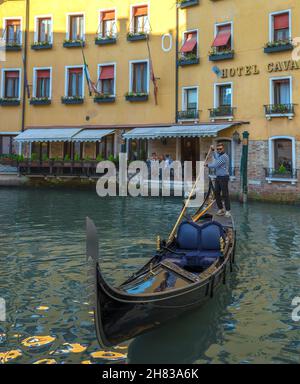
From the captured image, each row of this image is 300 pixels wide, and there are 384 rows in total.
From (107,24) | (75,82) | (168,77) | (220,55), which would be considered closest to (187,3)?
(220,55)

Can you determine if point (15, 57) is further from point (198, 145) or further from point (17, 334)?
point (17, 334)

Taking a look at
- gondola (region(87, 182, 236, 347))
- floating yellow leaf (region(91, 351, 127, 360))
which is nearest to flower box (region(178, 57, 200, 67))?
gondola (region(87, 182, 236, 347))

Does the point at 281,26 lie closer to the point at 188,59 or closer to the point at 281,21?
the point at 281,21

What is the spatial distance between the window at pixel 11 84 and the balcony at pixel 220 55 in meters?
9.54

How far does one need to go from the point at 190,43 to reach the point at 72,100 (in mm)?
5962

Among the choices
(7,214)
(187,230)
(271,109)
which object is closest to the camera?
Answer: (187,230)

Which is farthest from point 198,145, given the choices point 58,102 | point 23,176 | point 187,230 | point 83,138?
point 187,230

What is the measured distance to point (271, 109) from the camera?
620 inches

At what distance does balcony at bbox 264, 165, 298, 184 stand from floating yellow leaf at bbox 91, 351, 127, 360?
12638 mm

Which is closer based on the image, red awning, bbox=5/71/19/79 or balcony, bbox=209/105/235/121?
balcony, bbox=209/105/235/121

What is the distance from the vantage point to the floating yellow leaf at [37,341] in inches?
154

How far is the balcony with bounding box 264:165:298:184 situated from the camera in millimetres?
15164

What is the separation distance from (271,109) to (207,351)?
521 inches

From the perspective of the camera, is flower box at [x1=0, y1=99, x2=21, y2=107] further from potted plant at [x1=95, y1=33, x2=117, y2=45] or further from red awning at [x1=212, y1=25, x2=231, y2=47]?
red awning at [x1=212, y1=25, x2=231, y2=47]
